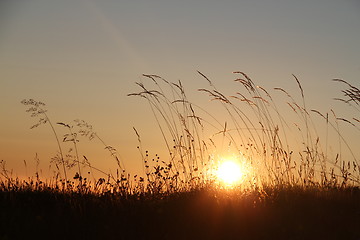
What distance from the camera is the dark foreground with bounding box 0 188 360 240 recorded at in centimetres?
472

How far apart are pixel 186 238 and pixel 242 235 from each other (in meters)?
0.60

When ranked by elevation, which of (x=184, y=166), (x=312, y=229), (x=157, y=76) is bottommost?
(x=312, y=229)

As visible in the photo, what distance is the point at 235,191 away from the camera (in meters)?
6.31

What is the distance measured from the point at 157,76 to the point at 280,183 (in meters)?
2.50

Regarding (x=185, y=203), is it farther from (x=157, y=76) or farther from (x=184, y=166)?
(x=157, y=76)

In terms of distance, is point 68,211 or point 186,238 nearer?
point 186,238

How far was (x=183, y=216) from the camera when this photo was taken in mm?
5141

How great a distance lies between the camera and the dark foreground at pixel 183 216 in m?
4.72

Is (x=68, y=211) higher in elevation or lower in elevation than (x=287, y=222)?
higher

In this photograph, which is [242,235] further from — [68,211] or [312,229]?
[68,211]

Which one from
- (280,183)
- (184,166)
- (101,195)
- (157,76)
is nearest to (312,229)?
(280,183)

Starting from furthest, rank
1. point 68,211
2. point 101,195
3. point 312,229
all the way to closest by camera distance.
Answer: point 101,195, point 68,211, point 312,229

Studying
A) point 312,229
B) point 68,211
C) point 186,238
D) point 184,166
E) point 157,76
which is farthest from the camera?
point 157,76

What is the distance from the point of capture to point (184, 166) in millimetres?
6730
